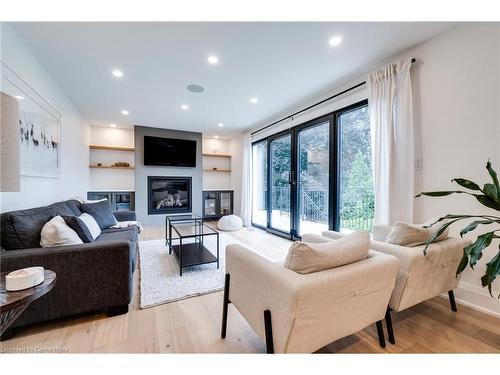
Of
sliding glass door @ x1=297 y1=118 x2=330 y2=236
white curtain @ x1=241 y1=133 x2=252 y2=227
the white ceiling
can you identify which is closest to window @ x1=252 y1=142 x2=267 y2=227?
white curtain @ x1=241 y1=133 x2=252 y2=227

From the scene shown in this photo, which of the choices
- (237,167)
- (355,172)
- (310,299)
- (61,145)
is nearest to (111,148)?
(61,145)

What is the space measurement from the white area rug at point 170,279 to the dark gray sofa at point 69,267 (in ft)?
1.05

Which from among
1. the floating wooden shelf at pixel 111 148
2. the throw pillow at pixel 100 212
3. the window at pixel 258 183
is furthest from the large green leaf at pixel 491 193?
the floating wooden shelf at pixel 111 148

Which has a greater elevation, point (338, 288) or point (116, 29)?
point (116, 29)

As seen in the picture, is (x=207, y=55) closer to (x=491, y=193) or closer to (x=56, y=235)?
(x=56, y=235)

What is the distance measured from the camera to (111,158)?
5.35m

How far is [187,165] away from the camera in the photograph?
5.72 meters

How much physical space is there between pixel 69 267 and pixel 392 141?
10.4 ft

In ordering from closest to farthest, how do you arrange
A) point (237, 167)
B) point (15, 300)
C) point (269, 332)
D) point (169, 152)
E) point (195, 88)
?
point (15, 300) → point (269, 332) → point (195, 88) → point (169, 152) → point (237, 167)

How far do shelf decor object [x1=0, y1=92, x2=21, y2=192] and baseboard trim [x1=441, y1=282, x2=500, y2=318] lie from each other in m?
3.29

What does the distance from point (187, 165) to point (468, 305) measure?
18.1 feet

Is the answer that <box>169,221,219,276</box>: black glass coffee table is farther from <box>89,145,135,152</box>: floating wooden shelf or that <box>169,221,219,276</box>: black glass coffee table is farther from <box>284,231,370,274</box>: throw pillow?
<box>89,145,135,152</box>: floating wooden shelf
